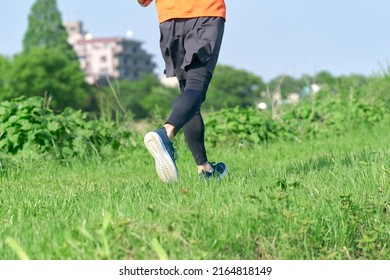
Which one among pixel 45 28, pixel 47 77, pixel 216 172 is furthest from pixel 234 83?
pixel 216 172

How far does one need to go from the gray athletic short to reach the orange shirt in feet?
0.10

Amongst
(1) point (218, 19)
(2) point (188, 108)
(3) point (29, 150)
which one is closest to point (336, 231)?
(2) point (188, 108)

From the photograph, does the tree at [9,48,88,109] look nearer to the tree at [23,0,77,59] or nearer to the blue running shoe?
the tree at [23,0,77,59]

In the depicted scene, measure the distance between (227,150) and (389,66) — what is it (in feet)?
21.4

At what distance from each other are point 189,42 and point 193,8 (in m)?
0.22

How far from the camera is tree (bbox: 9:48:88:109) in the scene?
2761 inches

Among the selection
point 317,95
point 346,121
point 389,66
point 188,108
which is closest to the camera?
point 188,108

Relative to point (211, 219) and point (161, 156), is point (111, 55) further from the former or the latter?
point (211, 219)

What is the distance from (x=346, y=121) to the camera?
36.0 feet

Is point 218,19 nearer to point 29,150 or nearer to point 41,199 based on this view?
point 41,199

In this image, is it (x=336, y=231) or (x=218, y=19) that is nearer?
(x=336, y=231)

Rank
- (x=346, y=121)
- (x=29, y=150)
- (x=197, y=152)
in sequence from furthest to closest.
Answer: (x=346, y=121) → (x=29, y=150) → (x=197, y=152)

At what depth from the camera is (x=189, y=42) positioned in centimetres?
467

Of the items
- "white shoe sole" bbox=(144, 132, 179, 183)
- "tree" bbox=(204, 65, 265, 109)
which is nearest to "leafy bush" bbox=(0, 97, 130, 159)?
"white shoe sole" bbox=(144, 132, 179, 183)
